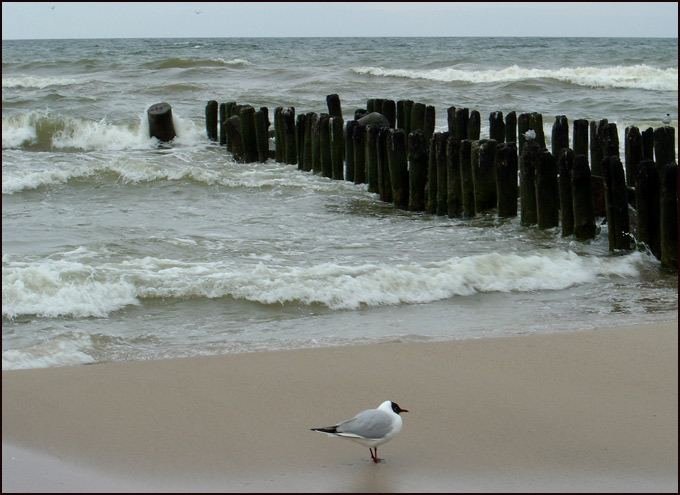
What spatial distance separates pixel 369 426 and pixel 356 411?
0.96m

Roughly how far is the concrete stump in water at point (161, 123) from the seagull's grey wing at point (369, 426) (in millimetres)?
14491

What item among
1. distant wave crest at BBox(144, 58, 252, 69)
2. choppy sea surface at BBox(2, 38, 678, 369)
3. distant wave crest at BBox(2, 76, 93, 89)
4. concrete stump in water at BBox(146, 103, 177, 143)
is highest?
distant wave crest at BBox(144, 58, 252, 69)

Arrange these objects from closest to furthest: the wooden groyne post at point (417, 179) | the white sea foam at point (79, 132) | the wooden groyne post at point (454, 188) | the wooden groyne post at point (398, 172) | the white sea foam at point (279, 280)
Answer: the white sea foam at point (279, 280), the wooden groyne post at point (454, 188), the wooden groyne post at point (417, 179), the wooden groyne post at point (398, 172), the white sea foam at point (79, 132)

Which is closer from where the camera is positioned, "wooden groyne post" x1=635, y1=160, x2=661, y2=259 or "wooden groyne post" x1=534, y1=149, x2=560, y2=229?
"wooden groyne post" x1=635, y1=160, x2=661, y2=259

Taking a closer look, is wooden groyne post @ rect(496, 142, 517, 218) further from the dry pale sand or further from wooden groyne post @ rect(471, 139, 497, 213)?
the dry pale sand

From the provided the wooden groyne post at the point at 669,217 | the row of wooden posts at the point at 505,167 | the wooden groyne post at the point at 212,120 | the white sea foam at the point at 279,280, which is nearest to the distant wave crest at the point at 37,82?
the wooden groyne post at the point at 212,120

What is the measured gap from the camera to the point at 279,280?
7371 millimetres

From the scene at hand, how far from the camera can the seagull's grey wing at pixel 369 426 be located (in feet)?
12.0

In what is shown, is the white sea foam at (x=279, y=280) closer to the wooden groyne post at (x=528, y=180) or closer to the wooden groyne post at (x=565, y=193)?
the wooden groyne post at (x=565, y=193)

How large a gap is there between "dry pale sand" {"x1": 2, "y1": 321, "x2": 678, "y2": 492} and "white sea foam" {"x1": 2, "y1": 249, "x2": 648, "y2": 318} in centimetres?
161

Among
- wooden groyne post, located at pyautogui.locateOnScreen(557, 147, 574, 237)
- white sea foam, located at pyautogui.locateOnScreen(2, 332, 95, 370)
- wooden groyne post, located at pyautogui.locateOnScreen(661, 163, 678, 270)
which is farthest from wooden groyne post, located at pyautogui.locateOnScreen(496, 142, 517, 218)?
white sea foam, located at pyautogui.locateOnScreen(2, 332, 95, 370)

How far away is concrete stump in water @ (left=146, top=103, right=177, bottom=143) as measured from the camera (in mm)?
17328

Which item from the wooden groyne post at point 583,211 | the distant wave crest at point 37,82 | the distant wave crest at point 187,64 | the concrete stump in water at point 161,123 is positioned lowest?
the wooden groyne post at point 583,211

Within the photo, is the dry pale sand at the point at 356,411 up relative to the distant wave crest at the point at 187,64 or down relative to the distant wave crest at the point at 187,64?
down
